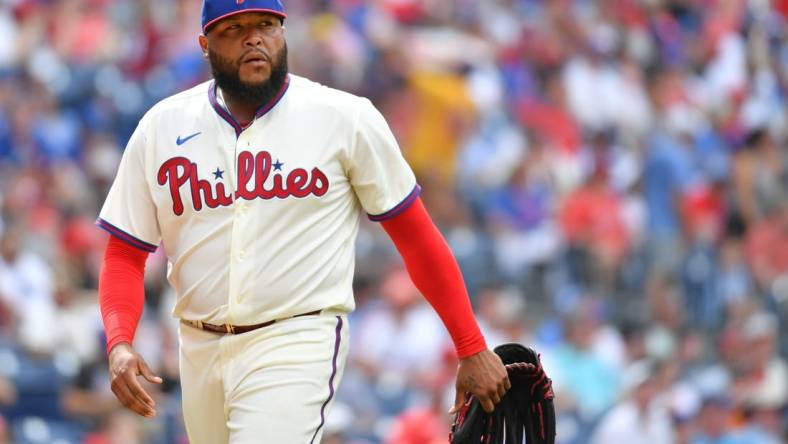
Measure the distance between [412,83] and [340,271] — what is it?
7.77 metres

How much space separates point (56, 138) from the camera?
11.3m

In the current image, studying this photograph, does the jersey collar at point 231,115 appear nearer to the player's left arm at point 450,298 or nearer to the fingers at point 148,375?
Result: the player's left arm at point 450,298

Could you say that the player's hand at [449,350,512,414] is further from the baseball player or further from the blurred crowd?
the blurred crowd

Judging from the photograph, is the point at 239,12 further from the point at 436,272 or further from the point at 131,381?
the point at 131,381

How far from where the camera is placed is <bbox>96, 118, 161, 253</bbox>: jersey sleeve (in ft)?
15.4

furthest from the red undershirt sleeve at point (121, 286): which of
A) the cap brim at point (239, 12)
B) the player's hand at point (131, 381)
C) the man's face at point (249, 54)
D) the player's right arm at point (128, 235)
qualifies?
the cap brim at point (239, 12)

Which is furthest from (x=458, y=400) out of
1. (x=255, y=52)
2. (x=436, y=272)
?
(x=255, y=52)

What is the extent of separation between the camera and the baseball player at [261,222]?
4531mm

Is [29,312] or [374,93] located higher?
[374,93]

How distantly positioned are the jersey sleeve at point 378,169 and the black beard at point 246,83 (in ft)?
0.87

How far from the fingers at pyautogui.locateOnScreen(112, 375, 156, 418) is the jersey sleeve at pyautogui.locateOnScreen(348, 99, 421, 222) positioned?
886mm

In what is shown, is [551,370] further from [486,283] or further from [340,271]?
[340,271]

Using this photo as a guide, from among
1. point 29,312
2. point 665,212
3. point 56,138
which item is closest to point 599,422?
point 665,212

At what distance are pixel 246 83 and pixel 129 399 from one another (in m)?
0.98
